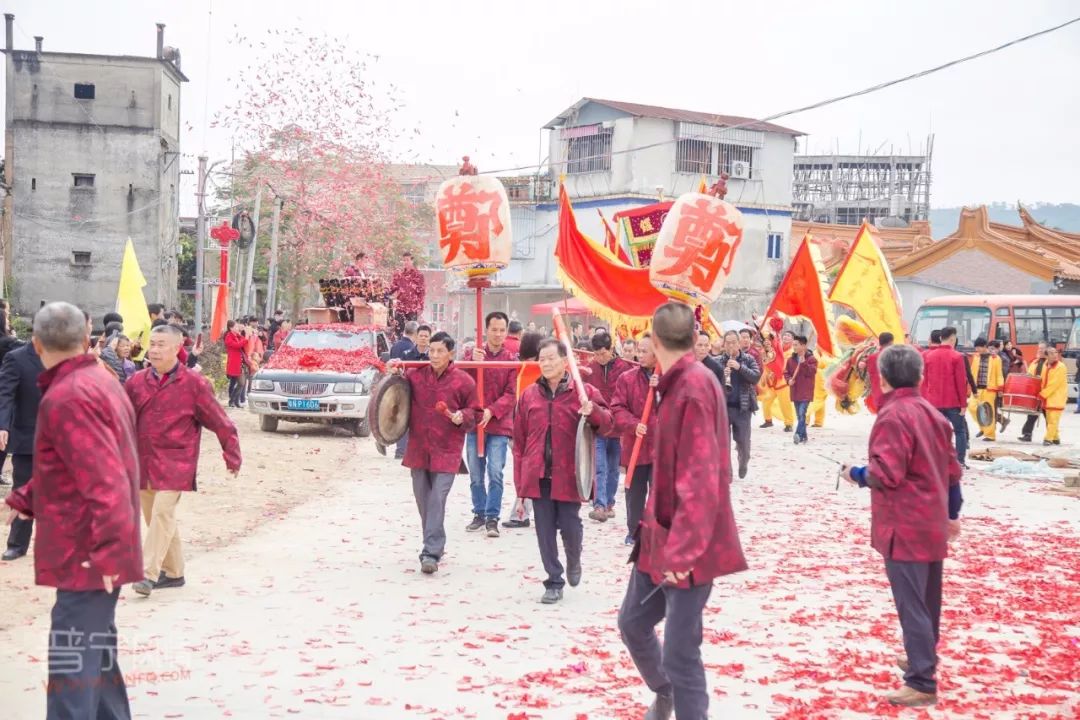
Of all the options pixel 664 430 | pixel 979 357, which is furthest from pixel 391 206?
pixel 664 430

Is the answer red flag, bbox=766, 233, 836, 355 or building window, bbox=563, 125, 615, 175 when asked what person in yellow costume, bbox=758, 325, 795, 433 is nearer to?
red flag, bbox=766, 233, 836, 355

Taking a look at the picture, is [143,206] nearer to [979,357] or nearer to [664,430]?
[979,357]

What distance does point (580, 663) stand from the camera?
6668 mm

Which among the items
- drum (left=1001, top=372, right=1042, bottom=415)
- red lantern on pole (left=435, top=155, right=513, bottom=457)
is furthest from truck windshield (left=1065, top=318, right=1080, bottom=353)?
red lantern on pole (left=435, top=155, right=513, bottom=457)

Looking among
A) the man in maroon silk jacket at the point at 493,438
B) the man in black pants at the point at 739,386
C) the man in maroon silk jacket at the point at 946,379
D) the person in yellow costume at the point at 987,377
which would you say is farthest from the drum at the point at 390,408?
the person in yellow costume at the point at 987,377

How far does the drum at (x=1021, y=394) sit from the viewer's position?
71.9 ft

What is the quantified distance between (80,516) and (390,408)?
5.15 metres

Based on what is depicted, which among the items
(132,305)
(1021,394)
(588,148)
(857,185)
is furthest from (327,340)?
(857,185)

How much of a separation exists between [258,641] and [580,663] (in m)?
1.93

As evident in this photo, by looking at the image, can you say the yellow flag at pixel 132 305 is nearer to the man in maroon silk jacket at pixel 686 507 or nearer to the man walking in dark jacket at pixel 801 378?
the man in maroon silk jacket at pixel 686 507

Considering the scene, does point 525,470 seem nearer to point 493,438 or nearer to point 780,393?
point 493,438

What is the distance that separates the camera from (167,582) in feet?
27.9

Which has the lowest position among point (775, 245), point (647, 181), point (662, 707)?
point (662, 707)

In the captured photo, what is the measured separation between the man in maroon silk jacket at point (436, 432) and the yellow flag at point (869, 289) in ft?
30.7
